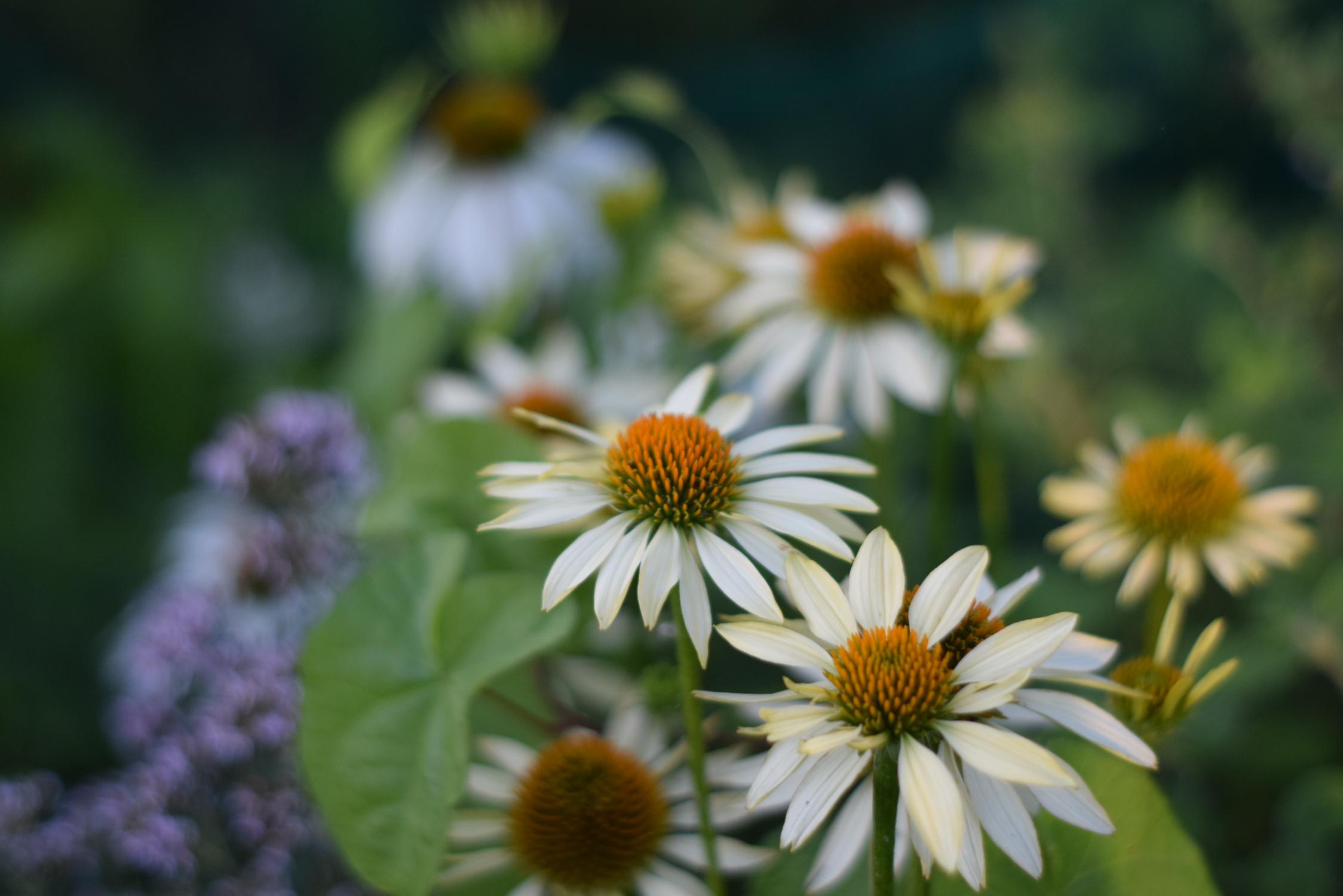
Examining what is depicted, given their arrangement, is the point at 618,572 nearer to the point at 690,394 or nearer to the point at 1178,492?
the point at 690,394

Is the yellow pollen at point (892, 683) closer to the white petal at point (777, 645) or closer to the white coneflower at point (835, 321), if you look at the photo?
the white petal at point (777, 645)

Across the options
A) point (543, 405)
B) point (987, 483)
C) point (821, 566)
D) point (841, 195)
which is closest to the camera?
point (821, 566)

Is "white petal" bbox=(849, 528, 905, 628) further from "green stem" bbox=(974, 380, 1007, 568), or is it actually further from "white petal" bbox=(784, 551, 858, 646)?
"green stem" bbox=(974, 380, 1007, 568)

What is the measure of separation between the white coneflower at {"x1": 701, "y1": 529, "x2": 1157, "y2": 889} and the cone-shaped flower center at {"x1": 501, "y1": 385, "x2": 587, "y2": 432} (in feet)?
0.96

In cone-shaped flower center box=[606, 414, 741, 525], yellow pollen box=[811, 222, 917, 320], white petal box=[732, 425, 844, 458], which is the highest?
yellow pollen box=[811, 222, 917, 320]

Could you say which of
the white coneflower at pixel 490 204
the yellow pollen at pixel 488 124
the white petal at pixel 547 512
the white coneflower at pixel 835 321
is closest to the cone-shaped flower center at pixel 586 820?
the white petal at pixel 547 512

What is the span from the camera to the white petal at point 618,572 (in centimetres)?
33

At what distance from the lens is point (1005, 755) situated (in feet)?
0.91

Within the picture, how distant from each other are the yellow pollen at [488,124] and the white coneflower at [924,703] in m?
0.66

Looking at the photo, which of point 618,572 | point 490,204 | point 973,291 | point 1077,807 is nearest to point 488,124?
point 490,204

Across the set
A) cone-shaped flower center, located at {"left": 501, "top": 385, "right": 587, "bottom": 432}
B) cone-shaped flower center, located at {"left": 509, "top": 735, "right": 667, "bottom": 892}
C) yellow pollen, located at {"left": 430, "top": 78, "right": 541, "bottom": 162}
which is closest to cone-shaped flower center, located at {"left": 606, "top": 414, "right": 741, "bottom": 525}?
cone-shaped flower center, located at {"left": 509, "top": 735, "right": 667, "bottom": 892}

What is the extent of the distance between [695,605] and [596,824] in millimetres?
112

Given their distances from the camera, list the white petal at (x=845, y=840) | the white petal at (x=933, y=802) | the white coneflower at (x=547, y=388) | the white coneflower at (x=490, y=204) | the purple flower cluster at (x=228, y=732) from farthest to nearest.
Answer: the white coneflower at (x=490, y=204) → the white coneflower at (x=547, y=388) → the purple flower cluster at (x=228, y=732) → the white petal at (x=845, y=840) → the white petal at (x=933, y=802)

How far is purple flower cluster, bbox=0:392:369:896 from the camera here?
493mm
